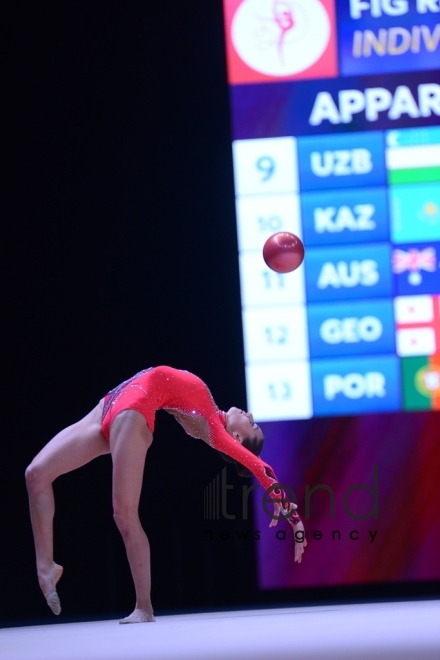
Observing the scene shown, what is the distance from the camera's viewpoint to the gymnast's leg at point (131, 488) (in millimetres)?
3621

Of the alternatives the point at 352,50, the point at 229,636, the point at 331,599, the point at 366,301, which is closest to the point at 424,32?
the point at 352,50

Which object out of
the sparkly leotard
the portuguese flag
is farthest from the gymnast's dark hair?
the portuguese flag

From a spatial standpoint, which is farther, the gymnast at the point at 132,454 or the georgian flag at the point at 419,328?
the georgian flag at the point at 419,328

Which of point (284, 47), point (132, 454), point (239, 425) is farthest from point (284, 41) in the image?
point (132, 454)

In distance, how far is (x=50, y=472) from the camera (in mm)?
3727

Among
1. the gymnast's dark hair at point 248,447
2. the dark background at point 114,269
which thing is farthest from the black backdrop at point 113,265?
the gymnast's dark hair at point 248,447

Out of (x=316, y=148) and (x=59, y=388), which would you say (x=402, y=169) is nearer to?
(x=316, y=148)

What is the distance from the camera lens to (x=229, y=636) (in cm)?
288

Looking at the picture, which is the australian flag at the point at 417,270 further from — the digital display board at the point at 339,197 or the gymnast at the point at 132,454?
the gymnast at the point at 132,454

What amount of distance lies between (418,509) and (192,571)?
46.2 inches

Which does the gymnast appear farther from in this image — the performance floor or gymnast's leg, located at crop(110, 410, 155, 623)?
the performance floor

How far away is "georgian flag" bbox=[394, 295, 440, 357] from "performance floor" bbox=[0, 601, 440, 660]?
141 centimetres

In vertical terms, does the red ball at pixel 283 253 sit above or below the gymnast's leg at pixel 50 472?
above

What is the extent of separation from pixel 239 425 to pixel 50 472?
2.43 ft
